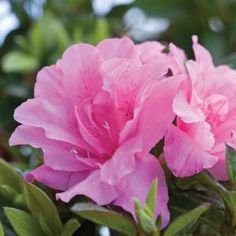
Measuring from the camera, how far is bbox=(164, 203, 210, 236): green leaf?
701mm

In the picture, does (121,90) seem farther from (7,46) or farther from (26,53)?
(7,46)

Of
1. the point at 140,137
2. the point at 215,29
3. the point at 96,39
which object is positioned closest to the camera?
the point at 140,137

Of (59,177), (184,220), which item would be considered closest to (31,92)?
(59,177)

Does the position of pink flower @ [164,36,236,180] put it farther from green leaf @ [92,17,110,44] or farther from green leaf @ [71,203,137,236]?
green leaf @ [92,17,110,44]

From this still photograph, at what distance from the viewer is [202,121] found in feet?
2.50

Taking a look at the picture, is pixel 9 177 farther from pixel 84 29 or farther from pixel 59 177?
pixel 84 29

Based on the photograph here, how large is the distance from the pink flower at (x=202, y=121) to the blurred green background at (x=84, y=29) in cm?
82

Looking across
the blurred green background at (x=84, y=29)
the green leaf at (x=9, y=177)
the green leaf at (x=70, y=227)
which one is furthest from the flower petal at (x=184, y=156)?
the blurred green background at (x=84, y=29)

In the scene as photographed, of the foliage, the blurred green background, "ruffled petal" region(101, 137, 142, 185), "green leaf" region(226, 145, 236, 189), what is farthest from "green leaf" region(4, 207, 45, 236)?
the blurred green background

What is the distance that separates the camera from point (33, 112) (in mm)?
803

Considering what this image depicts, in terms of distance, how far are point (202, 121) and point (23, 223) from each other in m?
0.23

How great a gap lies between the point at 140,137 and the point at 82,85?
0.11m

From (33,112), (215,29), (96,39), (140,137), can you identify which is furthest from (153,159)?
(215,29)

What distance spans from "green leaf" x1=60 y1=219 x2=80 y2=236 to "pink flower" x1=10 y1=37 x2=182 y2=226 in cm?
4
